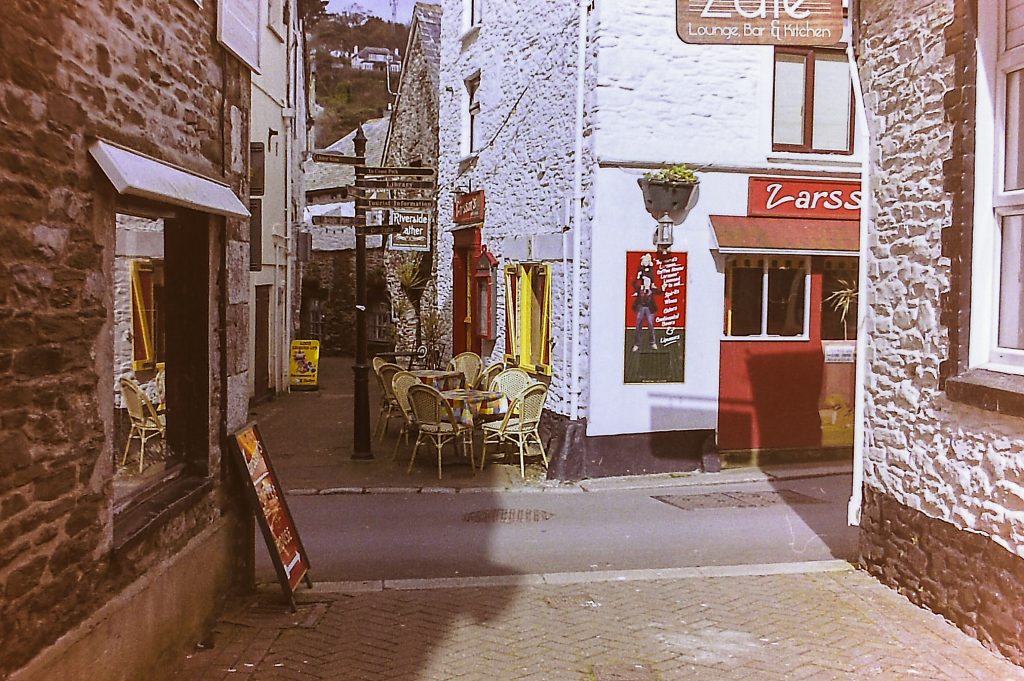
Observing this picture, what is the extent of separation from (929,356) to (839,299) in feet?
21.1

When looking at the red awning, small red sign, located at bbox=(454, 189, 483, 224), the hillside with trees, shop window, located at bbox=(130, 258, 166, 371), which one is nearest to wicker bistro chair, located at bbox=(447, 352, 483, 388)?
small red sign, located at bbox=(454, 189, 483, 224)

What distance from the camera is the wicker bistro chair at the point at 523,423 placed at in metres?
11.7

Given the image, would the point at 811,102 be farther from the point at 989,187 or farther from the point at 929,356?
the point at 989,187

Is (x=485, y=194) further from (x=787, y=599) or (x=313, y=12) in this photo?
(x=313, y=12)

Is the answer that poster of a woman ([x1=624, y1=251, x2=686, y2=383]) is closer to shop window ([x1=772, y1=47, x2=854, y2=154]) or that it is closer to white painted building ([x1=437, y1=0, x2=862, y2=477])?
white painted building ([x1=437, y1=0, x2=862, y2=477])

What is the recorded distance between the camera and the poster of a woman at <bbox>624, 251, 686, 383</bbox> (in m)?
11.6

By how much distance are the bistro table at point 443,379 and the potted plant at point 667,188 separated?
3.62 meters

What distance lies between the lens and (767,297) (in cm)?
1225

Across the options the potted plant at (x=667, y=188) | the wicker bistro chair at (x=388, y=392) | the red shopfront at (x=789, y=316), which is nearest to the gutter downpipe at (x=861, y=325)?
the potted plant at (x=667, y=188)

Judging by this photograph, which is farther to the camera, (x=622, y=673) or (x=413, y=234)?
(x=413, y=234)

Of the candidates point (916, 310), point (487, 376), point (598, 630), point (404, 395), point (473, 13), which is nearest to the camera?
point (598, 630)

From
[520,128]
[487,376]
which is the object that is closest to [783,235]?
[520,128]

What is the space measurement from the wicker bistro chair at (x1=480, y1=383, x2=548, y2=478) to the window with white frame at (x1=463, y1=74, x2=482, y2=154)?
5.87 m

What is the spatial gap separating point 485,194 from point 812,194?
5517 millimetres
